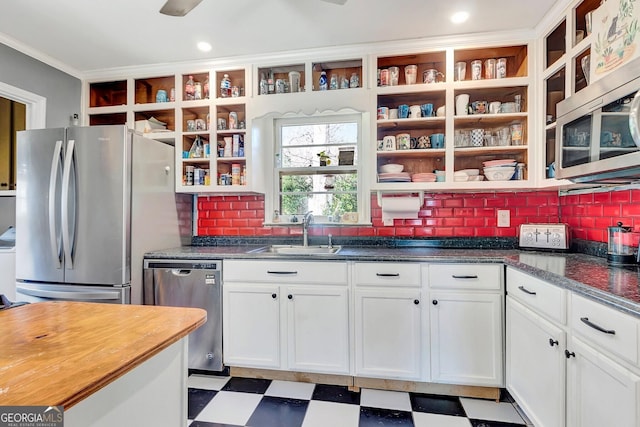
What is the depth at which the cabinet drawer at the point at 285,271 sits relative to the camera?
7.08 feet

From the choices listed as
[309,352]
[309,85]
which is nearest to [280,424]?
[309,352]

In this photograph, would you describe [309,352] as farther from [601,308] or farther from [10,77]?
[10,77]

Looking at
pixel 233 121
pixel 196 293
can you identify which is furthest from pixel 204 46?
pixel 196 293

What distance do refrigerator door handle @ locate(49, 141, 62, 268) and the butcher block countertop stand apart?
128 centimetres

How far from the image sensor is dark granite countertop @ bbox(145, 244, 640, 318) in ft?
3.73

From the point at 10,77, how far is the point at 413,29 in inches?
111

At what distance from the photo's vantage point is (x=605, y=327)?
1122mm

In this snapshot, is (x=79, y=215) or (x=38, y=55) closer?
(x=79, y=215)

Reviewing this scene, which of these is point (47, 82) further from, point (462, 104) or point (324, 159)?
point (462, 104)

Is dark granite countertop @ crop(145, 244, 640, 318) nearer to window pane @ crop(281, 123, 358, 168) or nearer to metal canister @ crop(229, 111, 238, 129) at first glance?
window pane @ crop(281, 123, 358, 168)

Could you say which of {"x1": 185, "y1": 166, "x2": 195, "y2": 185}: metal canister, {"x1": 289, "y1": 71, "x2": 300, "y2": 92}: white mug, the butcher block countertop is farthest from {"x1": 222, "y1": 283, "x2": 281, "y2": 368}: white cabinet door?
{"x1": 289, "y1": 71, "x2": 300, "y2": 92}: white mug

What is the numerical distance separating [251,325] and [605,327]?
6.11 ft

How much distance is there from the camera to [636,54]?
124 centimetres

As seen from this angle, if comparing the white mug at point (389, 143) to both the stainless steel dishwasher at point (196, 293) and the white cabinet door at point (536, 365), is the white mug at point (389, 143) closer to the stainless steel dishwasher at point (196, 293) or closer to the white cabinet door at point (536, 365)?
the white cabinet door at point (536, 365)
